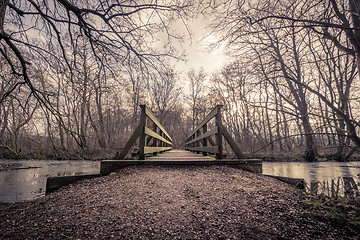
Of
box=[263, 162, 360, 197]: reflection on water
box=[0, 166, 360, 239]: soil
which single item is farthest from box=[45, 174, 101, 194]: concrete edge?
box=[263, 162, 360, 197]: reflection on water

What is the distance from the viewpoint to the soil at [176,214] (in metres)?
1.40

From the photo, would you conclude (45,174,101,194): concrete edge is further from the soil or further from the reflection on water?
the reflection on water

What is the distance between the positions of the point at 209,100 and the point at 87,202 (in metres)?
18.4

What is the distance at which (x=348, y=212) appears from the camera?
5.32 feet

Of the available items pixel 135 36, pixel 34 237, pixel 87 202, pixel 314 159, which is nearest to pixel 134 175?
pixel 87 202

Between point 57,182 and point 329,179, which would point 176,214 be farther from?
point 329,179

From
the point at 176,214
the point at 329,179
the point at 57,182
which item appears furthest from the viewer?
the point at 329,179

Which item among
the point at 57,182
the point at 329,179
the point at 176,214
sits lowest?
the point at 329,179

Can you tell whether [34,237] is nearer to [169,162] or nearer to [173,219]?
[173,219]

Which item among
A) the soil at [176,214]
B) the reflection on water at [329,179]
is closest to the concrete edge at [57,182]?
the soil at [176,214]

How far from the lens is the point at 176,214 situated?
1673 millimetres

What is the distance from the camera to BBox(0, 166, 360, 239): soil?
140cm

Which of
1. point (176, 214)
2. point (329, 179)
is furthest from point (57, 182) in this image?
point (329, 179)

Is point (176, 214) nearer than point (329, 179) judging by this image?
Yes
